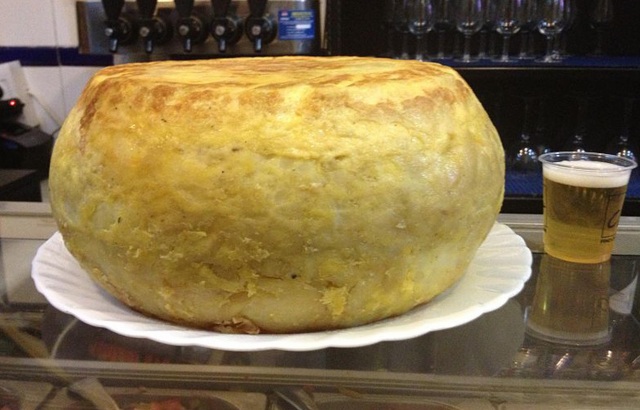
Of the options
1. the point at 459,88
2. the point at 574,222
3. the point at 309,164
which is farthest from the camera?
the point at 574,222

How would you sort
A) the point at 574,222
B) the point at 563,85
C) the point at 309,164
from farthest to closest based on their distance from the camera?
the point at 563,85 < the point at 574,222 < the point at 309,164

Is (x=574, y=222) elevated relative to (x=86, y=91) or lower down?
lower down

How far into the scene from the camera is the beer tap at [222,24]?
1635 millimetres

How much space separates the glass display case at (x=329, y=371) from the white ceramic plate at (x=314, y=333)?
0.12 feet

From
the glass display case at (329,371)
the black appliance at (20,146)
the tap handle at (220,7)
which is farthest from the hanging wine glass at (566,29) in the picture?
the black appliance at (20,146)

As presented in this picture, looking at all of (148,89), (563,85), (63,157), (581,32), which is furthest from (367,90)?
(581,32)

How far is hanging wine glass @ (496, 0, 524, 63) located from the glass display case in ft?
3.99

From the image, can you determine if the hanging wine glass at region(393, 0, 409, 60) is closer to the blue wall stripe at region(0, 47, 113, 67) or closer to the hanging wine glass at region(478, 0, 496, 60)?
the hanging wine glass at region(478, 0, 496, 60)

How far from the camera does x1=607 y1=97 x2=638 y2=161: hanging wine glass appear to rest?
1.75 meters

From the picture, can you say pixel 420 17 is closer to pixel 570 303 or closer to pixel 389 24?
pixel 389 24

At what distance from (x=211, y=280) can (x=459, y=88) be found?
31 cm

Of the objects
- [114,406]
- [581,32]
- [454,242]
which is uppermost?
[581,32]

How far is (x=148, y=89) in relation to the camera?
0.59 metres

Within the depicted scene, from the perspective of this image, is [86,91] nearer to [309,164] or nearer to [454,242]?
[309,164]
